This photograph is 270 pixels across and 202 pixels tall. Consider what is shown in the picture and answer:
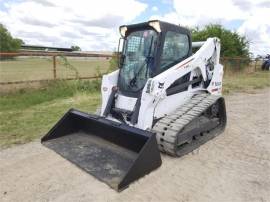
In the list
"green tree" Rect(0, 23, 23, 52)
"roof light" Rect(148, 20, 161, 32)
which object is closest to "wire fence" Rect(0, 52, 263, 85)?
"roof light" Rect(148, 20, 161, 32)

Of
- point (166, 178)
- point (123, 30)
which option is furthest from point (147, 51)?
point (166, 178)

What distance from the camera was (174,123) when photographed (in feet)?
15.3

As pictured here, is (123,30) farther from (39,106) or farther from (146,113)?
(39,106)

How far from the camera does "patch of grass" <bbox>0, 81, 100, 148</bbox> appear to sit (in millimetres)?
5973

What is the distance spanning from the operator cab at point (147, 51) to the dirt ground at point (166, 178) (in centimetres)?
140

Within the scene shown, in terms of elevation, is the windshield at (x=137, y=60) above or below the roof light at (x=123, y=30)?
below

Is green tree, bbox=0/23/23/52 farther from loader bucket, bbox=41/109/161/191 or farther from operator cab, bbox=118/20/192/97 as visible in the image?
operator cab, bbox=118/20/192/97

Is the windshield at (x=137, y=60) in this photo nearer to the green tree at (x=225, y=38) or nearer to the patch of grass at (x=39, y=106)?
the patch of grass at (x=39, y=106)

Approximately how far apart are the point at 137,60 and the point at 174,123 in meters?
1.34

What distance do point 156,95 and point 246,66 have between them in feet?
59.9

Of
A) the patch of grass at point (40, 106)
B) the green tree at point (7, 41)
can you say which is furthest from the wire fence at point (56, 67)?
the green tree at point (7, 41)

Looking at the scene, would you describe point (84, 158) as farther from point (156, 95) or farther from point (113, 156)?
point (156, 95)

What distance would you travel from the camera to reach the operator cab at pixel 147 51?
4.94 metres

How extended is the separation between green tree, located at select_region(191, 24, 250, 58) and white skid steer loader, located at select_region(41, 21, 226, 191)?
46.6ft
